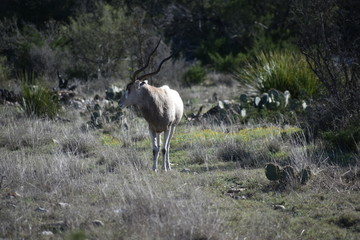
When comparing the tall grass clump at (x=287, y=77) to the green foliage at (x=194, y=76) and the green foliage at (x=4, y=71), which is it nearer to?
the green foliage at (x=194, y=76)

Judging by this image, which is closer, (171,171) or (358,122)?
(171,171)

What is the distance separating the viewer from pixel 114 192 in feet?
25.5

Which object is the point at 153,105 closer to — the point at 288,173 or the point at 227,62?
the point at 288,173

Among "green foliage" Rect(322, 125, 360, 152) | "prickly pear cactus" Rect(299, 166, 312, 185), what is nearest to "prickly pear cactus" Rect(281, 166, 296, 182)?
"prickly pear cactus" Rect(299, 166, 312, 185)

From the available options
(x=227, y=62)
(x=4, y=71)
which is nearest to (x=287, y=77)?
(x=227, y=62)

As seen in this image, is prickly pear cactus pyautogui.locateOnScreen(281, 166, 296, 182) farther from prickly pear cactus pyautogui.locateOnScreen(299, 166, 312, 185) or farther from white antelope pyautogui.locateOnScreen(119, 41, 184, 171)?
white antelope pyautogui.locateOnScreen(119, 41, 184, 171)

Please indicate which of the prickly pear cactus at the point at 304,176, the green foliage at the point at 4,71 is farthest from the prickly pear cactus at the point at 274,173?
the green foliage at the point at 4,71

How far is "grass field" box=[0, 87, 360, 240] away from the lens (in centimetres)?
627

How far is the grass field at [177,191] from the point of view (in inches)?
247

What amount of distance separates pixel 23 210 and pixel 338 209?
13.8 ft

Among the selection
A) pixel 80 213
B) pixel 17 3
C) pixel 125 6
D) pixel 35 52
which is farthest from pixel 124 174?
pixel 17 3

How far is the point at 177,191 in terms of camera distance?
7.88m

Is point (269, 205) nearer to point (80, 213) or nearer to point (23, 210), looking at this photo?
point (80, 213)

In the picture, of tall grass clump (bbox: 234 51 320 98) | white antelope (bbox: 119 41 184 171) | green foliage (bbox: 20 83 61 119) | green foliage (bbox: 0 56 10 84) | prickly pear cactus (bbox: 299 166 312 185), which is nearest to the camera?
prickly pear cactus (bbox: 299 166 312 185)
